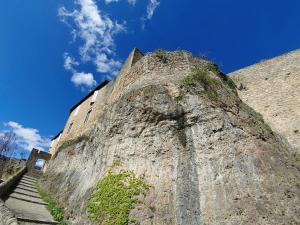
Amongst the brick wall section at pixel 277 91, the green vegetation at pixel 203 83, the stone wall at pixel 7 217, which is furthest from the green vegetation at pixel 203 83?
the stone wall at pixel 7 217

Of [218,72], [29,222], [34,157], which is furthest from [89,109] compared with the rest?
[29,222]

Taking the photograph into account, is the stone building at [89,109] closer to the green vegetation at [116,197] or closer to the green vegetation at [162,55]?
the green vegetation at [162,55]

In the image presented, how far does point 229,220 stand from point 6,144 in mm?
28809

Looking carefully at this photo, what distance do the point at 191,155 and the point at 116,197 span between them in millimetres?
2169

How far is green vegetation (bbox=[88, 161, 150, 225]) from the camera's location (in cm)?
548

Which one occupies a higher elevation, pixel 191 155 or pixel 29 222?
pixel 191 155

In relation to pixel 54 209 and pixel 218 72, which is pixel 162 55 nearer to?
pixel 218 72

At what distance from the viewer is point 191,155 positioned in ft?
19.5

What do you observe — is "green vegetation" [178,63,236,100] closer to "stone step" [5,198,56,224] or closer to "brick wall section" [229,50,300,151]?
"brick wall section" [229,50,300,151]

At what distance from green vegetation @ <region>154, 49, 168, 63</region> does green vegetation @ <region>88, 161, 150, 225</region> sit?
4.94m

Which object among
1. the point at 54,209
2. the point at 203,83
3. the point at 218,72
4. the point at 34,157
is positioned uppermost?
the point at 218,72

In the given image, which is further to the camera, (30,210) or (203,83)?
(203,83)

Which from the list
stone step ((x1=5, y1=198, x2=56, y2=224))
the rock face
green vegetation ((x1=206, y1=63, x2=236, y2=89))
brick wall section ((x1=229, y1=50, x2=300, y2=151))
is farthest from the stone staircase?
brick wall section ((x1=229, y1=50, x2=300, y2=151))

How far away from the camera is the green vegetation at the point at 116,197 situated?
18.0ft
